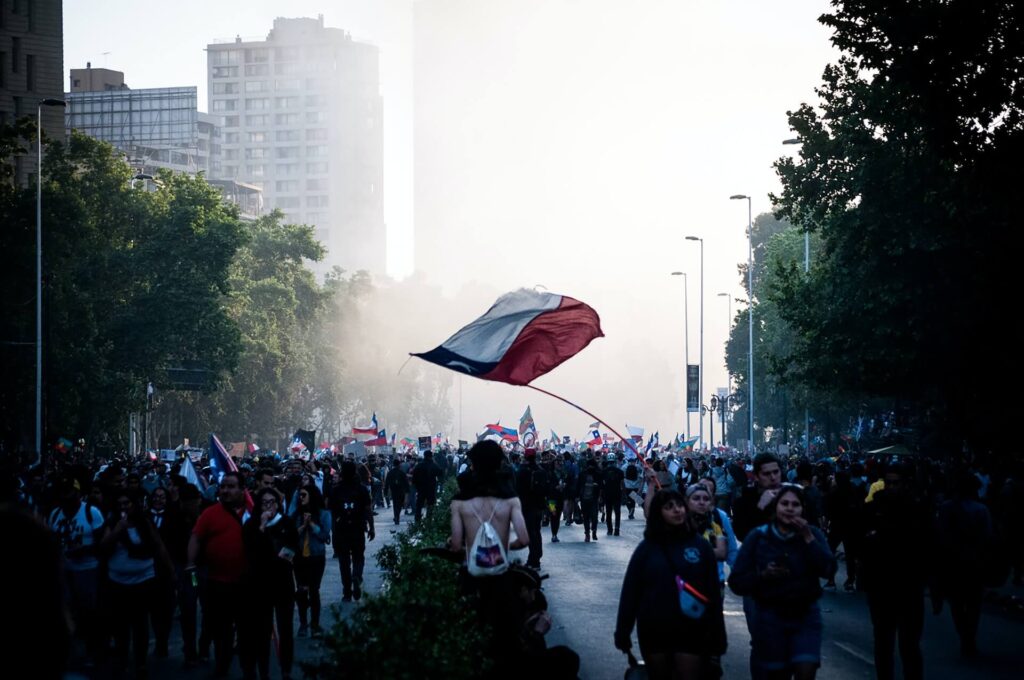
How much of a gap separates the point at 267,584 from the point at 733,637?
5.56m

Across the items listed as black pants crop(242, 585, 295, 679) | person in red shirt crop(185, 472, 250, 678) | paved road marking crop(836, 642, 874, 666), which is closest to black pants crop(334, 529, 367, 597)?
black pants crop(242, 585, 295, 679)

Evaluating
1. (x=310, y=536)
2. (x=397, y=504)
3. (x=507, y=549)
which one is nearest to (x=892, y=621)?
(x=507, y=549)

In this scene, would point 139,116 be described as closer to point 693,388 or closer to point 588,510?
point 693,388

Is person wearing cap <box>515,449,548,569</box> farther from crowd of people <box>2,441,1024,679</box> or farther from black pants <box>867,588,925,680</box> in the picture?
black pants <box>867,588,925,680</box>

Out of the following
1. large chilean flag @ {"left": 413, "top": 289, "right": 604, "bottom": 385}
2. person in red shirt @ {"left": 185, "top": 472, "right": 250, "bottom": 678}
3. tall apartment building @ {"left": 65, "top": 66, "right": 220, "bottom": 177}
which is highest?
tall apartment building @ {"left": 65, "top": 66, "right": 220, "bottom": 177}

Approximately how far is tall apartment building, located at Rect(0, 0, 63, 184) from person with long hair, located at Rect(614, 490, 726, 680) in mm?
70113

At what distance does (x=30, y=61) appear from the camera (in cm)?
7588

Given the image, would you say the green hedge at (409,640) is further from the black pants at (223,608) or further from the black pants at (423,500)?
the black pants at (423,500)

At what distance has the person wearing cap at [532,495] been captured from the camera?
22828mm

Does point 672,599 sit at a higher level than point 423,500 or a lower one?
higher

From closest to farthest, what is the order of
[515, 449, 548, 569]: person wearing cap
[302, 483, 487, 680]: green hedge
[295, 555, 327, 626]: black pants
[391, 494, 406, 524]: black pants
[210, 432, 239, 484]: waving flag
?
[302, 483, 487, 680]: green hedge < [295, 555, 327, 626]: black pants < [210, 432, 239, 484]: waving flag < [515, 449, 548, 569]: person wearing cap < [391, 494, 406, 524]: black pants

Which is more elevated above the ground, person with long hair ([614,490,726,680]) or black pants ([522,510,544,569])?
person with long hair ([614,490,726,680])

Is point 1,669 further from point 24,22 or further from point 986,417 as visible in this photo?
point 24,22

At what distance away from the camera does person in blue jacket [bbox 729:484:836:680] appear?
27.8ft
